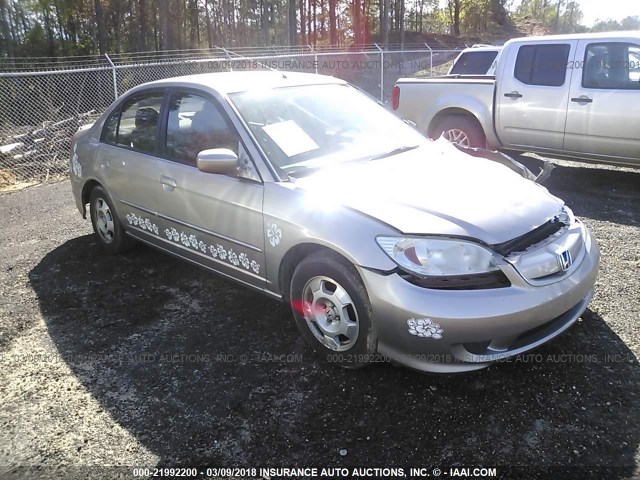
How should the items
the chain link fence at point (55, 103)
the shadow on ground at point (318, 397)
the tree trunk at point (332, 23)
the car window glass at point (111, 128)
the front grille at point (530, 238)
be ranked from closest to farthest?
the shadow on ground at point (318, 397) < the front grille at point (530, 238) < the car window glass at point (111, 128) < the chain link fence at point (55, 103) < the tree trunk at point (332, 23)

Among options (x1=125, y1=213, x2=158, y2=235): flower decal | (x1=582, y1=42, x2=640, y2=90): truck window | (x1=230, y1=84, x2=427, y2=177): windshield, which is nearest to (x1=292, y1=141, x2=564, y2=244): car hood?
(x1=230, y1=84, x2=427, y2=177): windshield

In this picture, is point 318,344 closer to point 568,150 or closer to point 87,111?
point 568,150

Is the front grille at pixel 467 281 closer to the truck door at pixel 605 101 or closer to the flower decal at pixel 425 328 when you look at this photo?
the flower decal at pixel 425 328

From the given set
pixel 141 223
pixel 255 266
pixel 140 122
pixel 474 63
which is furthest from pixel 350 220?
pixel 474 63

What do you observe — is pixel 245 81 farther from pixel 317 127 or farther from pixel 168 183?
pixel 168 183

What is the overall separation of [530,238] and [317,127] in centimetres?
166

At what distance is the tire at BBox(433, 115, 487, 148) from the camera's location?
773 cm

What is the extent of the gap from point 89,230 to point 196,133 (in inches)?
110

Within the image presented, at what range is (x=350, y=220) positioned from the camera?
2945 mm

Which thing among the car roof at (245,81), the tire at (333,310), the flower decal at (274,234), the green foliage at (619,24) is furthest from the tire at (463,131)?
the green foliage at (619,24)

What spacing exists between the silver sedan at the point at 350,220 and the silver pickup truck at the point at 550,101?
3.31 m

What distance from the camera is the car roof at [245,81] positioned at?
12.8ft

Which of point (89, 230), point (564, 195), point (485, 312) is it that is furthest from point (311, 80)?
point (564, 195)

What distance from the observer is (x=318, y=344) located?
10.6ft
